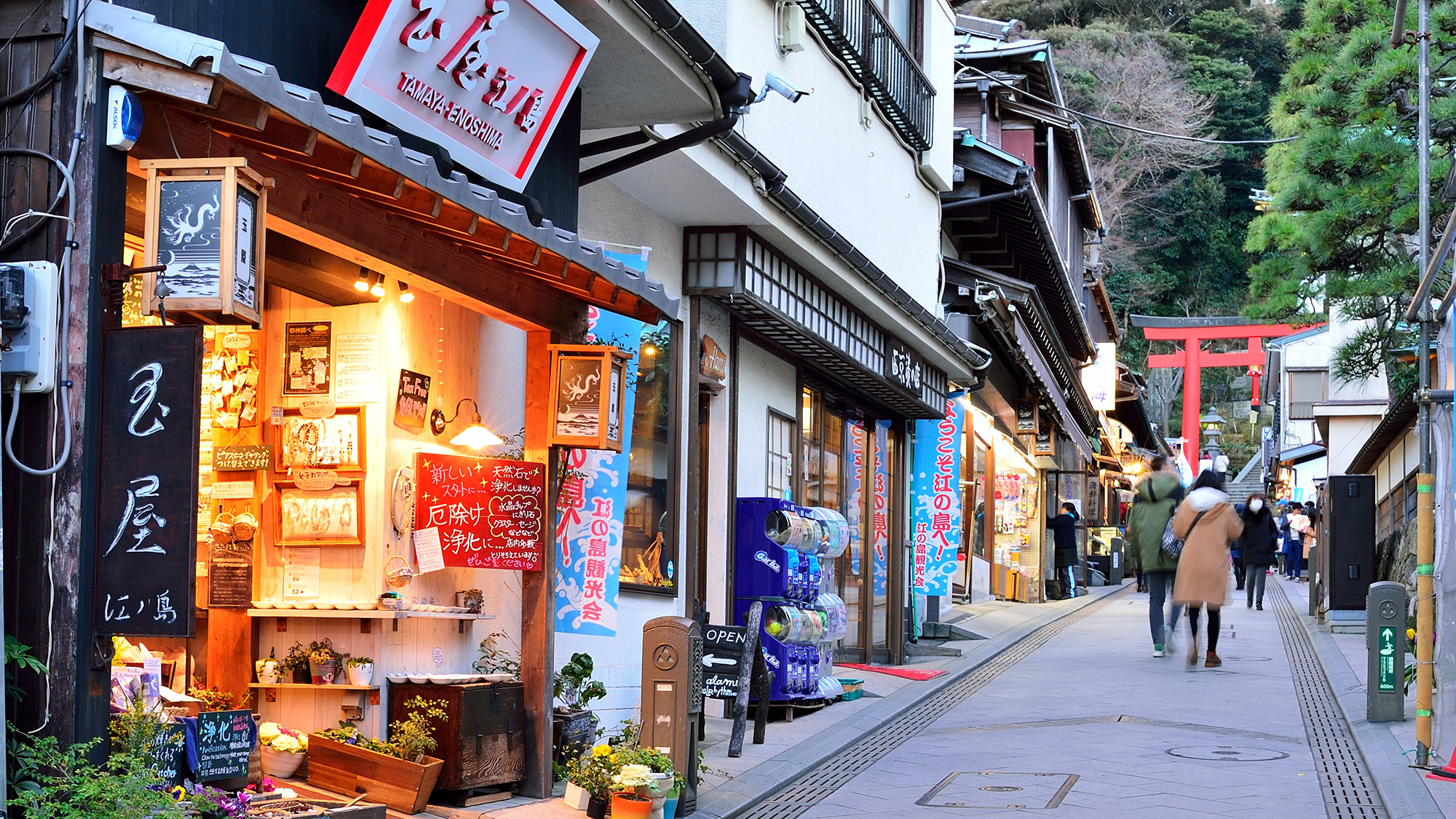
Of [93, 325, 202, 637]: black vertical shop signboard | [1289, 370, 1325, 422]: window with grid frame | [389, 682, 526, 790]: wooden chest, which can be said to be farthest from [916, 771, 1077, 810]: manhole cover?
[1289, 370, 1325, 422]: window with grid frame

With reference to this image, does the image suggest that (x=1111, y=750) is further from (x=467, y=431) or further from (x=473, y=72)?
(x=473, y=72)

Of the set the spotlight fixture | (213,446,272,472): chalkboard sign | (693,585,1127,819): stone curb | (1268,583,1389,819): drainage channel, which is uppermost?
the spotlight fixture

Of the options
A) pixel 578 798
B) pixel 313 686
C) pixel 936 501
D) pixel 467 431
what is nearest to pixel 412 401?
pixel 467 431

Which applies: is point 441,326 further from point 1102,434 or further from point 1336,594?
point 1102,434

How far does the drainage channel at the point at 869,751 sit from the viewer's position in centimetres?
936

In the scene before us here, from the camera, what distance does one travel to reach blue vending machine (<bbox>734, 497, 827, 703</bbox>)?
1273 centimetres

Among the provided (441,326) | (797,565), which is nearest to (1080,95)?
(797,565)

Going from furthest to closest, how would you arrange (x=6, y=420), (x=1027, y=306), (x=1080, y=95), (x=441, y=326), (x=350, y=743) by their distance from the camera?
(x=1080, y=95) < (x=1027, y=306) < (x=441, y=326) < (x=350, y=743) < (x=6, y=420)

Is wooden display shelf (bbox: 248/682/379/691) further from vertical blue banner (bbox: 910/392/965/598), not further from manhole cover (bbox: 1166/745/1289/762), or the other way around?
vertical blue banner (bbox: 910/392/965/598)

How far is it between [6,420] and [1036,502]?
3088cm

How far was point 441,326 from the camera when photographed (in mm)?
9273

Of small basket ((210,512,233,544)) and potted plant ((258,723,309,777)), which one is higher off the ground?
small basket ((210,512,233,544))

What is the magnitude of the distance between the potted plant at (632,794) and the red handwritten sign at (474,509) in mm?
1479

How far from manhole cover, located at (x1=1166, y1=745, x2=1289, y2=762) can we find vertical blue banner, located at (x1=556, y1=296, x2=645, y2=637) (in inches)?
170
